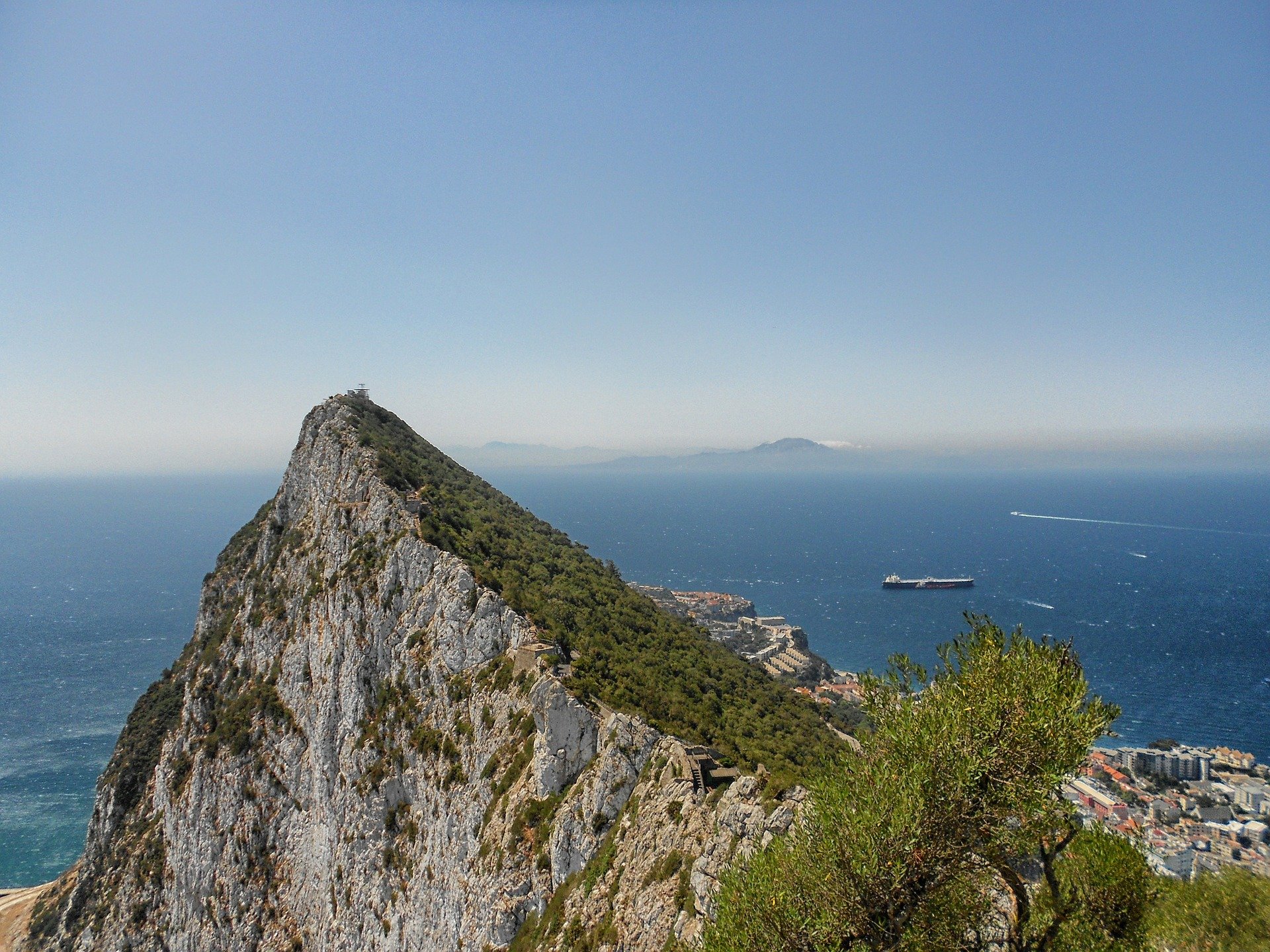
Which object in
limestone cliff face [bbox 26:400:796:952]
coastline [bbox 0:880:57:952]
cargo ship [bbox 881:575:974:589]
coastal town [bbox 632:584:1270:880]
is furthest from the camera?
cargo ship [bbox 881:575:974:589]

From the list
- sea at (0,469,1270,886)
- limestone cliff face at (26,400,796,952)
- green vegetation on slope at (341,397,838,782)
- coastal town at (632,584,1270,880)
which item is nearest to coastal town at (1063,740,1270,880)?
coastal town at (632,584,1270,880)

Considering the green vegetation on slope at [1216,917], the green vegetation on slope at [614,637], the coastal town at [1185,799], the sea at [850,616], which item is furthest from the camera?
the sea at [850,616]

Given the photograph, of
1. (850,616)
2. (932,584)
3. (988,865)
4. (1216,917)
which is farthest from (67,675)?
(932,584)

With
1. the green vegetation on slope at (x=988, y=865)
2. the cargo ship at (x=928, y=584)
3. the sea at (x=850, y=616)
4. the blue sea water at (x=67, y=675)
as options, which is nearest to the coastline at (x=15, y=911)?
the blue sea water at (x=67, y=675)

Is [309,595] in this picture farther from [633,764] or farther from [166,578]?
[166,578]

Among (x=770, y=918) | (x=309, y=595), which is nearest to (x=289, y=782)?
(x=309, y=595)

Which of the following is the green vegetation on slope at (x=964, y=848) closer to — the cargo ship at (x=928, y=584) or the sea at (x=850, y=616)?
the sea at (x=850, y=616)

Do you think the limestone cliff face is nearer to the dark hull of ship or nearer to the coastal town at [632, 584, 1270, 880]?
the coastal town at [632, 584, 1270, 880]
